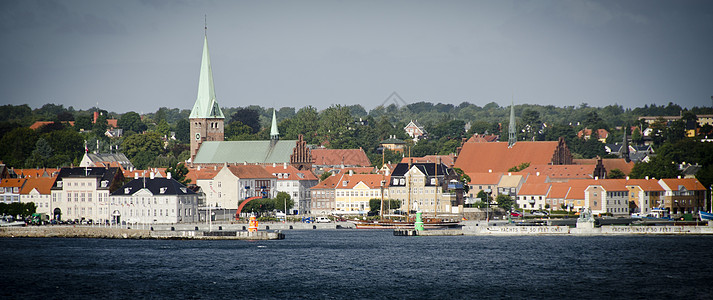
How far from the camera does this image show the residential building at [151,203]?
107 m

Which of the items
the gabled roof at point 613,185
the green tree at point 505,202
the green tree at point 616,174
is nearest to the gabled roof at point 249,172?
the green tree at point 505,202

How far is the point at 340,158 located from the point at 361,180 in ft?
109

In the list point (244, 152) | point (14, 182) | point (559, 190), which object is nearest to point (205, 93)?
point (244, 152)

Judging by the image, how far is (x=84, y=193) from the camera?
11225cm

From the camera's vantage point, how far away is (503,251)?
81.8 m

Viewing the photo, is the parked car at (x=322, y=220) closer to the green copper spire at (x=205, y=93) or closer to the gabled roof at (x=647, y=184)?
the gabled roof at (x=647, y=184)

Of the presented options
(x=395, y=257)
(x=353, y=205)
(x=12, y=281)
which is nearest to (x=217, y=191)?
(x=353, y=205)

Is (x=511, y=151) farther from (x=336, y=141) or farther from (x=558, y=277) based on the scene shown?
(x=558, y=277)

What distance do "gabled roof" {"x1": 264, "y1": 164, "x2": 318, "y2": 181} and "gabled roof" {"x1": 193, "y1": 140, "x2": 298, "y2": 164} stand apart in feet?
30.2

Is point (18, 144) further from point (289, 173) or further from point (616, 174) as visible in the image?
point (616, 174)

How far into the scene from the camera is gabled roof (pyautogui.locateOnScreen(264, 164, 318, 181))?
13107 cm

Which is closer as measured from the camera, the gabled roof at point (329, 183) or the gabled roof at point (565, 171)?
the gabled roof at point (329, 183)

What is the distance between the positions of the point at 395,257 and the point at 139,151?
95.6m

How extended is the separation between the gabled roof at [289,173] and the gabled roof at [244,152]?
9.19m
